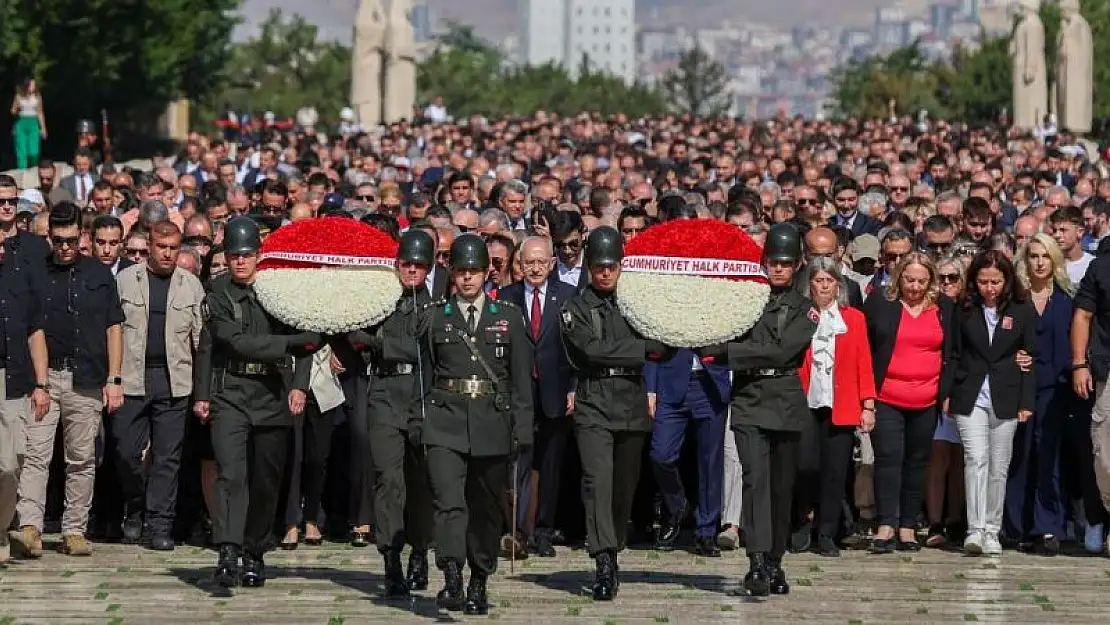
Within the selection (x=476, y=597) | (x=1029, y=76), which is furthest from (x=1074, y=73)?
(x=476, y=597)

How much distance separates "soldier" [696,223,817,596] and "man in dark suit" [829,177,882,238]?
19.1 ft

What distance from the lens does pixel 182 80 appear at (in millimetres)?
57188

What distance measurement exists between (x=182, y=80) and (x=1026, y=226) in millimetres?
41204

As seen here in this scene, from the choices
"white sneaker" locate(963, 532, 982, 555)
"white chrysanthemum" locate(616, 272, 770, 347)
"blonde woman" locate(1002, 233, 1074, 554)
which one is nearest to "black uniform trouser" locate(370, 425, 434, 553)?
"white chrysanthemum" locate(616, 272, 770, 347)

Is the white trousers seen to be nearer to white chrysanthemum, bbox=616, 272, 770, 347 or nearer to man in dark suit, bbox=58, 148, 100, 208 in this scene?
white chrysanthemum, bbox=616, 272, 770, 347

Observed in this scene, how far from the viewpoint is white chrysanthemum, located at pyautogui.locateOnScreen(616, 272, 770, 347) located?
13.1m

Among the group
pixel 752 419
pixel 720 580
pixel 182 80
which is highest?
pixel 182 80

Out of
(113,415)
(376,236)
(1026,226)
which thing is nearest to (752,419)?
(376,236)

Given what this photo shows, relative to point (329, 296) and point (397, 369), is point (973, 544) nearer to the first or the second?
point (397, 369)

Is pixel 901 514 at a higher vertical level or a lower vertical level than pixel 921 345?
lower

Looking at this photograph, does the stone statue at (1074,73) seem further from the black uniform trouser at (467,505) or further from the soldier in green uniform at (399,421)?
the black uniform trouser at (467,505)

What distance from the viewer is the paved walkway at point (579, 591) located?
1271 centimetres

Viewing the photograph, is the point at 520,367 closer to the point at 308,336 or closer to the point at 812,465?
the point at 308,336

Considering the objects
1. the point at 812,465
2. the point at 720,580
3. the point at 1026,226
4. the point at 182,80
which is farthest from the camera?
the point at 182,80
